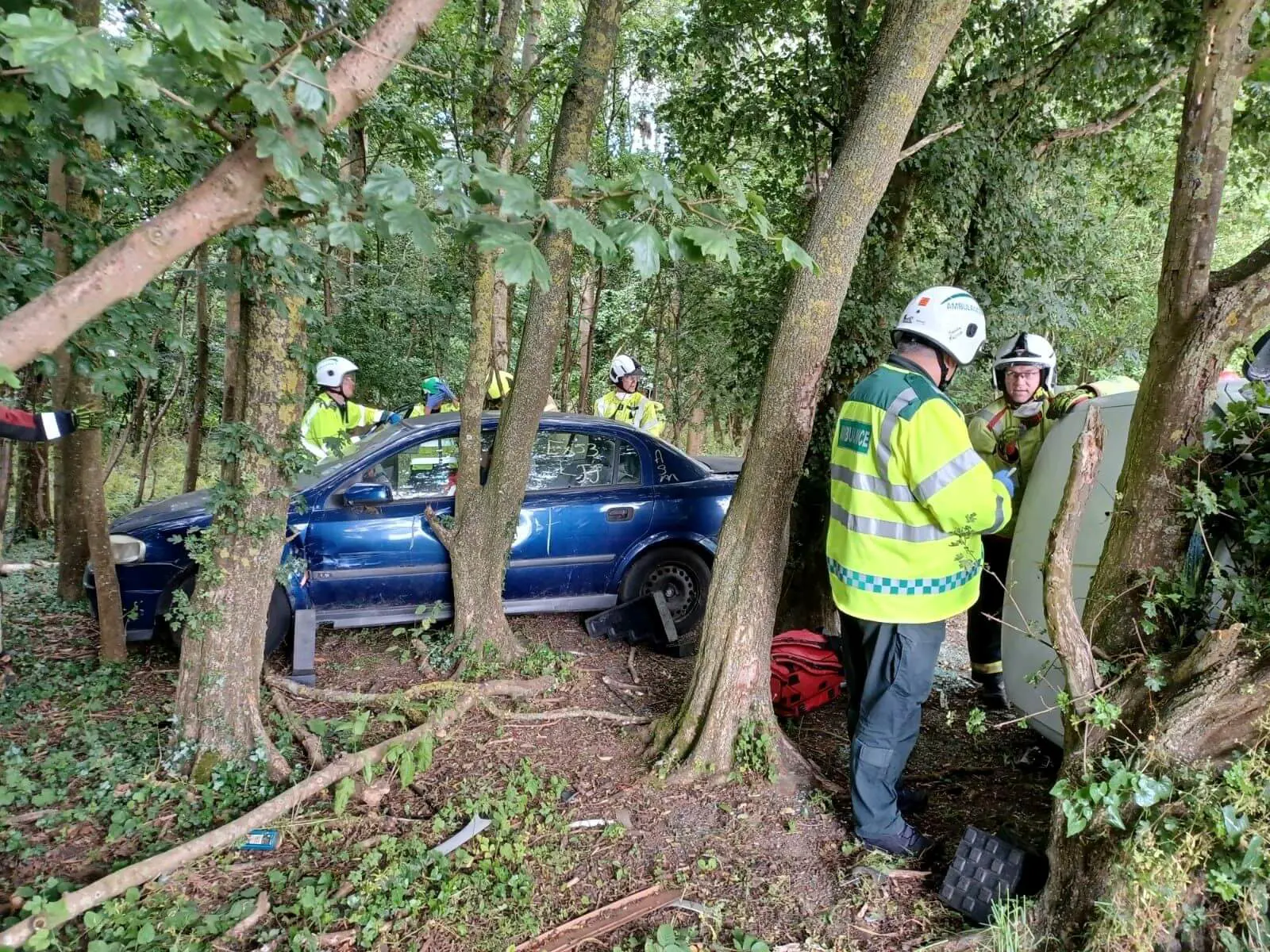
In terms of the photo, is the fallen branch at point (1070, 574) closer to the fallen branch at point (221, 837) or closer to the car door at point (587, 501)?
the fallen branch at point (221, 837)

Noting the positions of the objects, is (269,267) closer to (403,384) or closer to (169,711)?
(169,711)

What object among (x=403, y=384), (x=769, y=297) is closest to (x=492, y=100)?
(x=769, y=297)

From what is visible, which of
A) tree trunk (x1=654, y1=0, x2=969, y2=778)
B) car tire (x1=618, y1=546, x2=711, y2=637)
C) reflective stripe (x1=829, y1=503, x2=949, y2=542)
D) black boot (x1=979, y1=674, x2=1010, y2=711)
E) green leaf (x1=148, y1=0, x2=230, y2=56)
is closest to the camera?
green leaf (x1=148, y1=0, x2=230, y2=56)

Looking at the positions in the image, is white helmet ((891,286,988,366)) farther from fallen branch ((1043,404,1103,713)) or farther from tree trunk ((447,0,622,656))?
tree trunk ((447,0,622,656))

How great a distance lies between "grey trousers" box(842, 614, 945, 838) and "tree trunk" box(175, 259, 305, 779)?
8.06 feet

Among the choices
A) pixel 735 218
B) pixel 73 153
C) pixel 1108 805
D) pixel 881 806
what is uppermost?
pixel 73 153

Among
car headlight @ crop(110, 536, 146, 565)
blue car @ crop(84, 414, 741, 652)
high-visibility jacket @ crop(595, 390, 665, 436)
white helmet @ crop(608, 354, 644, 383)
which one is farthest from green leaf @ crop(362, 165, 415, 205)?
white helmet @ crop(608, 354, 644, 383)

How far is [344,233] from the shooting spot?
162cm

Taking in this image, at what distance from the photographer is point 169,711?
3.74 metres

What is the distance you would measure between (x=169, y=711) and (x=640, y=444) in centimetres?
329

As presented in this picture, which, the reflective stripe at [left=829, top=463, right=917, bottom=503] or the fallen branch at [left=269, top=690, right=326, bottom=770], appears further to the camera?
the fallen branch at [left=269, top=690, right=326, bottom=770]

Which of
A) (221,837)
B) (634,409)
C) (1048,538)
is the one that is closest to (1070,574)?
(1048,538)

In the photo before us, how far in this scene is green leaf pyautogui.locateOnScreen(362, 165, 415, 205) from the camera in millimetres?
1552

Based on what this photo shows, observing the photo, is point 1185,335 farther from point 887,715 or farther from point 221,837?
point 221,837
